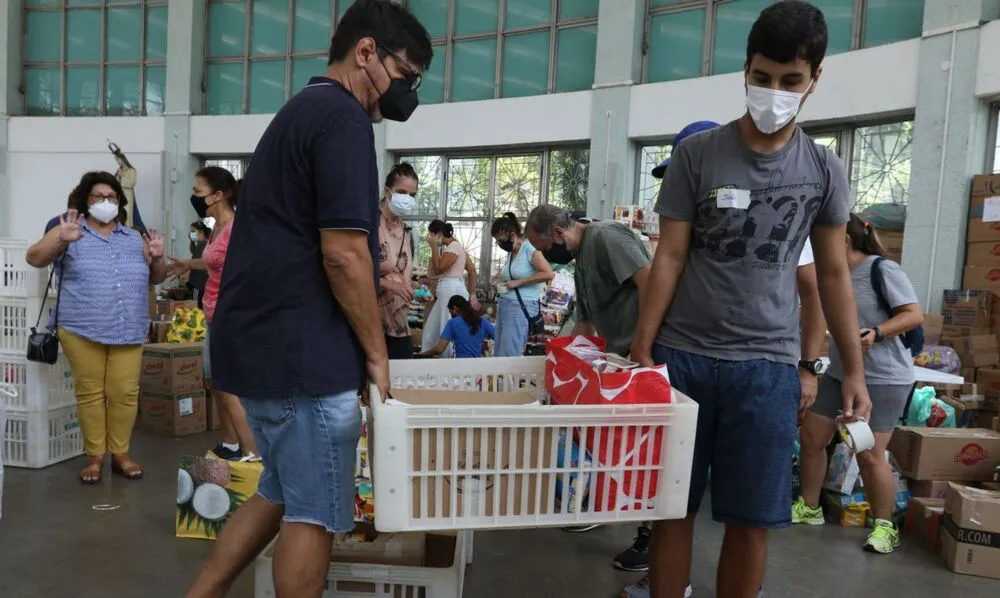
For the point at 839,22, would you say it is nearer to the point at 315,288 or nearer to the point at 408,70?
the point at 408,70

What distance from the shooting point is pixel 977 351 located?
184 inches

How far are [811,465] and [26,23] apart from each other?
44.2 feet

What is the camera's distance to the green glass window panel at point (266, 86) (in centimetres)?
1026

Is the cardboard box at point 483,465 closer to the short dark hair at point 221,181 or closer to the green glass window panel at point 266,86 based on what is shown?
the short dark hair at point 221,181

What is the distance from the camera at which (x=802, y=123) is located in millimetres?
6316

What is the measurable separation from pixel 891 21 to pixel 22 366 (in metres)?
6.80

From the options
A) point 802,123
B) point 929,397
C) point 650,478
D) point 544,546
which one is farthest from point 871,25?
point 650,478

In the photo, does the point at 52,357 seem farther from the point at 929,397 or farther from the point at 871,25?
the point at 871,25

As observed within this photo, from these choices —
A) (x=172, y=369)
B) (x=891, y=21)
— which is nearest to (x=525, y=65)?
(x=891, y=21)

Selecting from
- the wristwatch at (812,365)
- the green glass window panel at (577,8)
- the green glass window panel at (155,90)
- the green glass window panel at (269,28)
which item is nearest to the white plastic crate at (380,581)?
the wristwatch at (812,365)

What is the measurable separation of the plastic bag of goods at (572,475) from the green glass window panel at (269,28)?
10301mm

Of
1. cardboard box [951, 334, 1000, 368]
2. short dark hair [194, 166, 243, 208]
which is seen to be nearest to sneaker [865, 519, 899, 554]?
cardboard box [951, 334, 1000, 368]

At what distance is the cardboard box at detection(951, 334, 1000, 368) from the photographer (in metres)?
4.68

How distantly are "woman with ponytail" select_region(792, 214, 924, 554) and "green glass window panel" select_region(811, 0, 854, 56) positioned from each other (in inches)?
169
